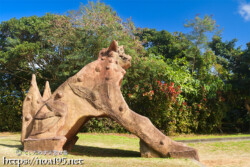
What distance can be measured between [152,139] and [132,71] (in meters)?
7.46

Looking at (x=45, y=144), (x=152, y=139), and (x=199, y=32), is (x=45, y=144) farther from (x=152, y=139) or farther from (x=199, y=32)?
(x=199, y=32)

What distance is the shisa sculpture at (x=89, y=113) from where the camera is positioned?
229 inches

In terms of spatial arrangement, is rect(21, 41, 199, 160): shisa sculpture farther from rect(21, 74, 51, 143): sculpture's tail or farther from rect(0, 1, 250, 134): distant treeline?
rect(0, 1, 250, 134): distant treeline

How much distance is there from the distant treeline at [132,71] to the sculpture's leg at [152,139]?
6.47 meters

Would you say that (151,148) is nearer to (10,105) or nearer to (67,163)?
(67,163)

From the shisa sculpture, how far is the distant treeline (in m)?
5.41

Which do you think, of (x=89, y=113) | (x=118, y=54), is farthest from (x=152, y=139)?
(x=118, y=54)

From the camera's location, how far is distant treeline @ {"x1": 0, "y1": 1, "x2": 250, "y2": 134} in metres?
12.6

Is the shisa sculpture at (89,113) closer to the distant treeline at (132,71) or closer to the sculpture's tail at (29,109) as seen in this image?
the sculpture's tail at (29,109)

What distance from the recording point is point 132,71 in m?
13.0

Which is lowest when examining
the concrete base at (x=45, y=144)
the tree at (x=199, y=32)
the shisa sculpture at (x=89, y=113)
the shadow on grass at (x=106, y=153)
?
the shadow on grass at (x=106, y=153)

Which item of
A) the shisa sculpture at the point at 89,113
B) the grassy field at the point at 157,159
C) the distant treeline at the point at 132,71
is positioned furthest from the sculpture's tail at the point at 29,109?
the distant treeline at the point at 132,71

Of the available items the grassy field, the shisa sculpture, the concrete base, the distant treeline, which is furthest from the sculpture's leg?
the distant treeline

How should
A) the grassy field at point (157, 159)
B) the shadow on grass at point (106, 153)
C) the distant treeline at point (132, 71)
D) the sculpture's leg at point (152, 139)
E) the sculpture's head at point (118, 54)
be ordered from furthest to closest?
1. the distant treeline at point (132, 71)
2. the sculpture's head at point (118, 54)
3. the shadow on grass at point (106, 153)
4. the sculpture's leg at point (152, 139)
5. the grassy field at point (157, 159)
